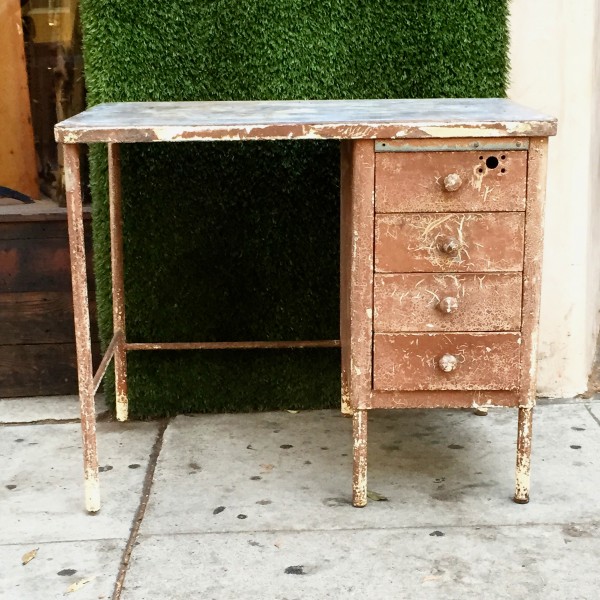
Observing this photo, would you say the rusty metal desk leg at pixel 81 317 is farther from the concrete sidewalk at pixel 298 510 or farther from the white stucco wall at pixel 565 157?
the white stucco wall at pixel 565 157

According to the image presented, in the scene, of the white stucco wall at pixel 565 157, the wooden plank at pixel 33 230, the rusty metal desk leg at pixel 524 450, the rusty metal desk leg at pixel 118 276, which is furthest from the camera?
the wooden plank at pixel 33 230

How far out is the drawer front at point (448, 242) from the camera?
2635mm

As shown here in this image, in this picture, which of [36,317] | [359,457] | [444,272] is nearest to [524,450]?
[359,457]

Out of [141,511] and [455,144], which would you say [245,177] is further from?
[141,511]

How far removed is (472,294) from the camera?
106 inches

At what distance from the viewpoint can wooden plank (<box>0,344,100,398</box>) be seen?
380 centimetres

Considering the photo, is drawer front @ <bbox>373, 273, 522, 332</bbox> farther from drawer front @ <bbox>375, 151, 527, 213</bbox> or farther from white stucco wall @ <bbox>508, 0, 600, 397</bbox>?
white stucco wall @ <bbox>508, 0, 600, 397</bbox>

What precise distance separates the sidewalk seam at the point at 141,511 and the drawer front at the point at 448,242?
40.6 inches

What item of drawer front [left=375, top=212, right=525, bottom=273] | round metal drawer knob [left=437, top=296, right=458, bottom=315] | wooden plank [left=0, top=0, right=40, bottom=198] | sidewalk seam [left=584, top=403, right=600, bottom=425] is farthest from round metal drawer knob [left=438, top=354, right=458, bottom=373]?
wooden plank [left=0, top=0, right=40, bottom=198]

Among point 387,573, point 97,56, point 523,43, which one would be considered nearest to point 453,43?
point 523,43

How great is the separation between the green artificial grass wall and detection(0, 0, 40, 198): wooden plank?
0.48 meters

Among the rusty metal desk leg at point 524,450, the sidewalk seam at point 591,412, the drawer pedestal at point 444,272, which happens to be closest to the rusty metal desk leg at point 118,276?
the drawer pedestal at point 444,272

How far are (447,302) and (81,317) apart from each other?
1.05 m

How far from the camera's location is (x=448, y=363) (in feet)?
8.80
